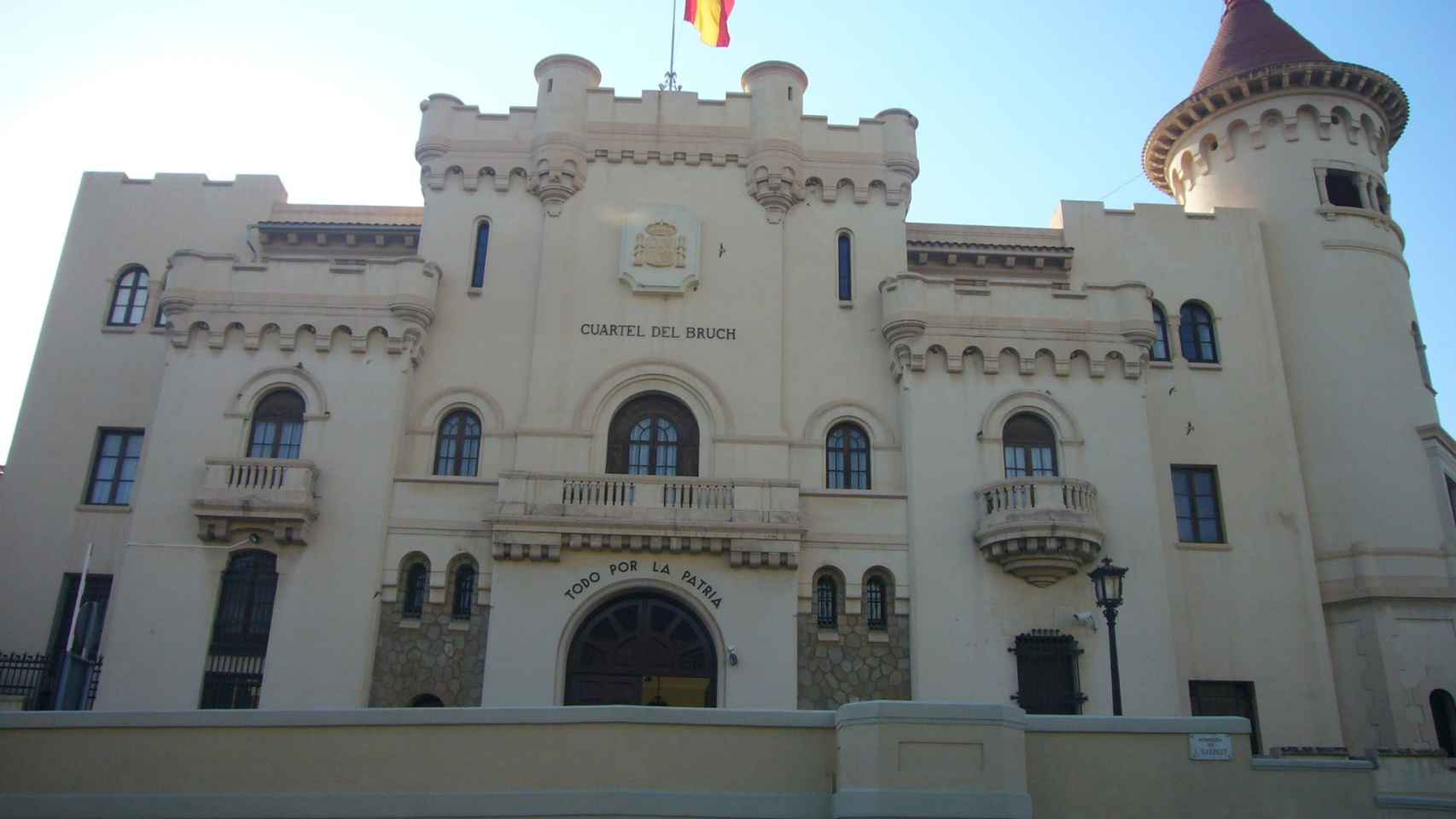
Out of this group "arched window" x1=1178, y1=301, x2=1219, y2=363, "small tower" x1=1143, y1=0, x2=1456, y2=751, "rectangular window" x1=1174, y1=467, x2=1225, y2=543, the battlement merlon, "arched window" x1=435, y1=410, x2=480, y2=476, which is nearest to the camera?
"small tower" x1=1143, y1=0, x2=1456, y2=751

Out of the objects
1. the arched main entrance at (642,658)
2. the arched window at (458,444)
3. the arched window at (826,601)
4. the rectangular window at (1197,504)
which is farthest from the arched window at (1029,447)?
the arched window at (458,444)

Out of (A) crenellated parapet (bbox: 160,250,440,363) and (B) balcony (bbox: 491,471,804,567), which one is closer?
(B) balcony (bbox: 491,471,804,567)

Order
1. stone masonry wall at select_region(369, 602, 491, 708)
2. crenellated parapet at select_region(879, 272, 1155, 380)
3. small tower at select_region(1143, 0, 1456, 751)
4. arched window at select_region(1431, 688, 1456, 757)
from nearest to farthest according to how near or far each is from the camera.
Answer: stone masonry wall at select_region(369, 602, 491, 708) < arched window at select_region(1431, 688, 1456, 757) < small tower at select_region(1143, 0, 1456, 751) < crenellated parapet at select_region(879, 272, 1155, 380)

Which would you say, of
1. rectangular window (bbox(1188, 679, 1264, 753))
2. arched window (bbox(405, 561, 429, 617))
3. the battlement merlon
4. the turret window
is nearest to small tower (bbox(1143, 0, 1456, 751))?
the turret window

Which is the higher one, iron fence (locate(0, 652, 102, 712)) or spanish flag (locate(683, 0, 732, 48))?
spanish flag (locate(683, 0, 732, 48))

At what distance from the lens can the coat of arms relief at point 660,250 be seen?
90.7 ft

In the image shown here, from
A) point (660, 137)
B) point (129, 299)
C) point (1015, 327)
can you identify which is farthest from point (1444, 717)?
point (129, 299)

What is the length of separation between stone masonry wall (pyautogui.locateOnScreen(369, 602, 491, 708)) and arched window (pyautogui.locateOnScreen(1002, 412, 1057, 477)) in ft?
41.3

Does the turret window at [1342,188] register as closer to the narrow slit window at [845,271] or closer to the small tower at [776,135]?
the narrow slit window at [845,271]

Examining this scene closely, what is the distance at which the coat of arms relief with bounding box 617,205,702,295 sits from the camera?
90.7 ft

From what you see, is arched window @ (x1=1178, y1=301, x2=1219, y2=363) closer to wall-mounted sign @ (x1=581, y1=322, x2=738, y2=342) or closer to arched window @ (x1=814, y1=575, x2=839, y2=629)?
arched window @ (x1=814, y1=575, x2=839, y2=629)

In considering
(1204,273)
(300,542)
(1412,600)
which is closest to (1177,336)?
(1204,273)

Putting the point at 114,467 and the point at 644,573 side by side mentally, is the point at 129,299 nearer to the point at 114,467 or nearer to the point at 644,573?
the point at 114,467

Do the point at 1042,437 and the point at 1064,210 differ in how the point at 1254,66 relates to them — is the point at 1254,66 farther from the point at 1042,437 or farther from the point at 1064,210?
the point at 1042,437
